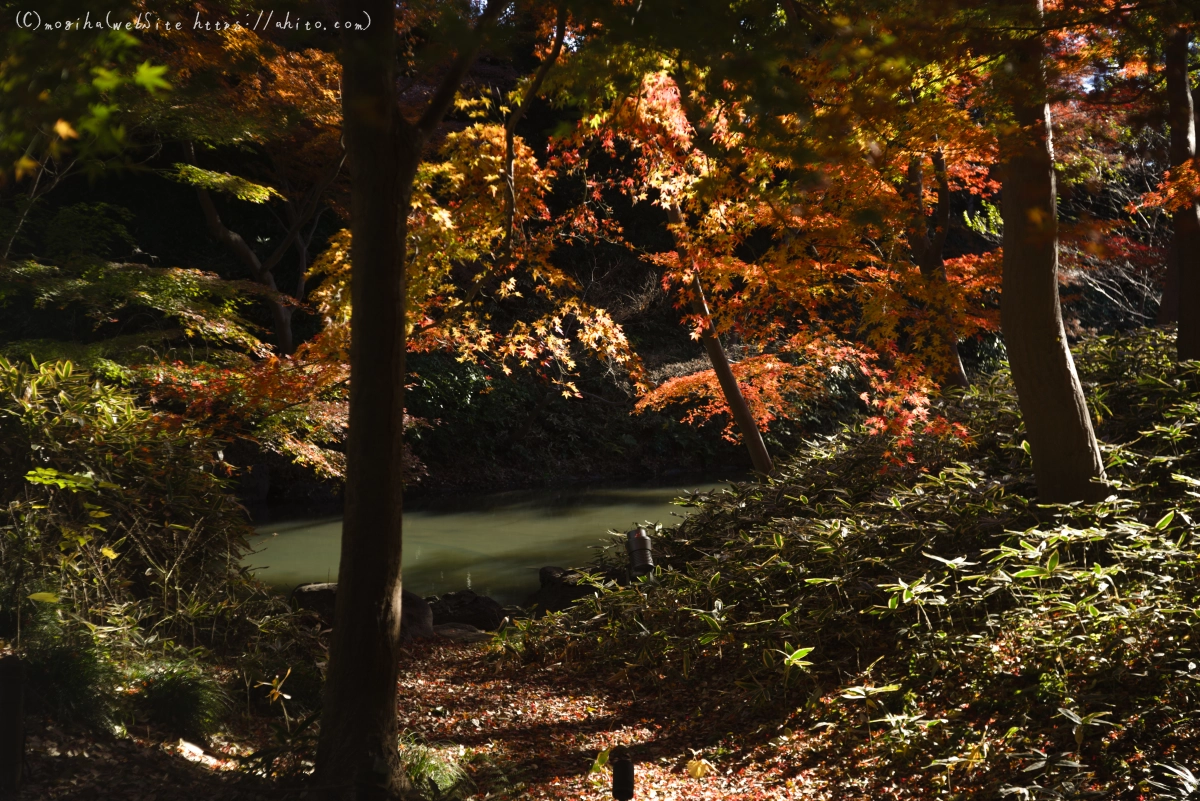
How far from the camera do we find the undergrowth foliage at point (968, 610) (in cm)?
313

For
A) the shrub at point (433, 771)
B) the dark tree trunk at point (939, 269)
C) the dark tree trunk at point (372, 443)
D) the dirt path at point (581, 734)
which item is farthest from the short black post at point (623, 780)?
the dark tree trunk at point (939, 269)

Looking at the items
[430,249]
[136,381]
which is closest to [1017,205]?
[430,249]

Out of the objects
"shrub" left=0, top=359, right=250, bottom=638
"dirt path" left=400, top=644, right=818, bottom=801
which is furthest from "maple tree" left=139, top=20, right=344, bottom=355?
"dirt path" left=400, top=644, right=818, bottom=801

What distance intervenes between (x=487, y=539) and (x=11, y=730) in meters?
8.61

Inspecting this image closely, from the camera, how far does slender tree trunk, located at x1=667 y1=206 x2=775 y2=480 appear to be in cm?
800

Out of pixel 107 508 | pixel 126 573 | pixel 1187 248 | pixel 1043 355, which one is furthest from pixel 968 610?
pixel 107 508

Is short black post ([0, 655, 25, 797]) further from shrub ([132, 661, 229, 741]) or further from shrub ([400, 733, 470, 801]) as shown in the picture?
shrub ([400, 733, 470, 801])

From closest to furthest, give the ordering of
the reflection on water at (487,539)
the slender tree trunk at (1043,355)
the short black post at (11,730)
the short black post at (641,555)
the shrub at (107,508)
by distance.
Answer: the short black post at (11,730), the shrub at (107,508), the slender tree trunk at (1043,355), the short black post at (641,555), the reflection on water at (487,539)

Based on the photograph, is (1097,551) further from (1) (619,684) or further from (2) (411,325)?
(2) (411,325)

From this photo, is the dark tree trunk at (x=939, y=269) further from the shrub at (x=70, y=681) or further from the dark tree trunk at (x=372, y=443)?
the shrub at (x=70, y=681)

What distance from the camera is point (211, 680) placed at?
372 cm

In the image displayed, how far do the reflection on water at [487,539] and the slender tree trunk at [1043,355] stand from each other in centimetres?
Result: 383

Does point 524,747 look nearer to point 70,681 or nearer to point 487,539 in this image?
point 70,681

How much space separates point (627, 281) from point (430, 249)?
10939mm
